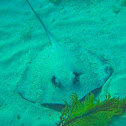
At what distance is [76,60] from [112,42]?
1384 mm

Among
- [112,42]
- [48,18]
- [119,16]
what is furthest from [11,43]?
[119,16]

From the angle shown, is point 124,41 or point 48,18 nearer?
point 124,41

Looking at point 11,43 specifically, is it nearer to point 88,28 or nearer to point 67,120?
point 88,28

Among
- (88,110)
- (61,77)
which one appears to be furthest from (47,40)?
(88,110)

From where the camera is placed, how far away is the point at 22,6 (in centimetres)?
629

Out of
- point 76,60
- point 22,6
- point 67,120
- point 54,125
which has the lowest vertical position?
point 54,125

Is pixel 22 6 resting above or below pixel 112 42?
above

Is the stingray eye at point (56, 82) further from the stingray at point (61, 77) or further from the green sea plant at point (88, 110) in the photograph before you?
the green sea plant at point (88, 110)

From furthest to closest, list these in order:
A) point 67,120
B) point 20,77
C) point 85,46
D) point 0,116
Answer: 1. point 85,46
2. point 20,77
3. point 0,116
4. point 67,120

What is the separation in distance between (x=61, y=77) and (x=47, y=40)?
217cm

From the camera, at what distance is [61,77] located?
3305 millimetres

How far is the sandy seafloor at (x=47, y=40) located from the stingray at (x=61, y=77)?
0.27m

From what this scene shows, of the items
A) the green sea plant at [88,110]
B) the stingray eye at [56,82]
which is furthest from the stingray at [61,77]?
the green sea plant at [88,110]

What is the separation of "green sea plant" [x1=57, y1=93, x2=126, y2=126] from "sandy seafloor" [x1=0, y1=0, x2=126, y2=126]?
21 cm
